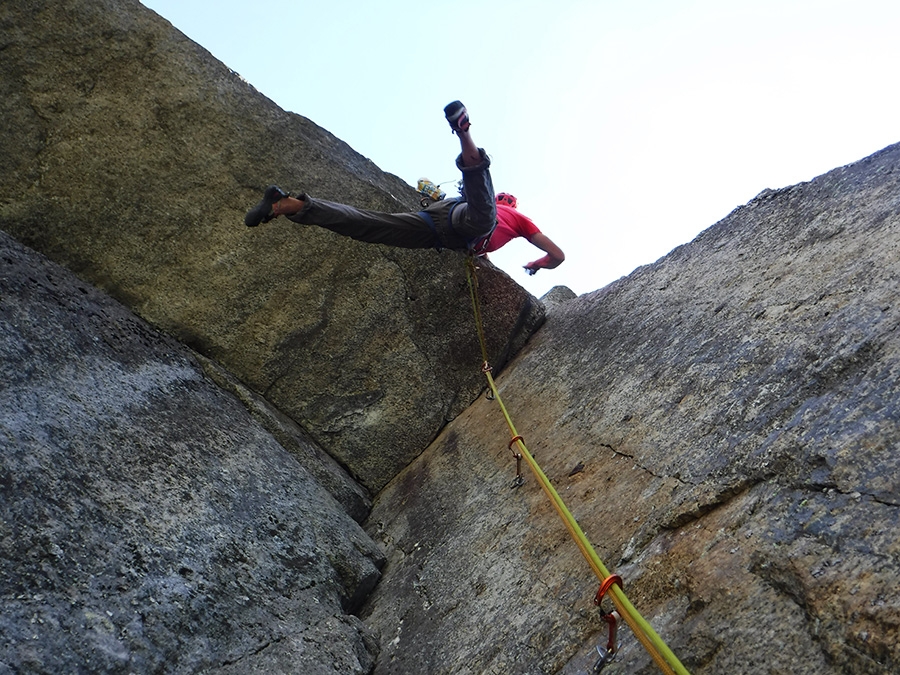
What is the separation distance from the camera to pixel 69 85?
437 cm

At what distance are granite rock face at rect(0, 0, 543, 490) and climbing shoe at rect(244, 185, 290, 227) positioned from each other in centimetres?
93

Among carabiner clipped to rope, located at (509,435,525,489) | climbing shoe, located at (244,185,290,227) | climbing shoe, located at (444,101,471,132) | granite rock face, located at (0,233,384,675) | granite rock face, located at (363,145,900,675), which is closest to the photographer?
granite rock face, located at (363,145,900,675)

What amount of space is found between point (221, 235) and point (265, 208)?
107cm

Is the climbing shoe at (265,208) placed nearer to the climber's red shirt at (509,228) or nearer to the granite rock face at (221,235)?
the granite rock face at (221,235)

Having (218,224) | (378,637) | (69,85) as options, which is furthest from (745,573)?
(69,85)

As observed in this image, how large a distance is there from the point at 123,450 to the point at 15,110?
2.60 m

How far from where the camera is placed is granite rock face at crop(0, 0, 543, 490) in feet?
14.3

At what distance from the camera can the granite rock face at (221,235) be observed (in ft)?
14.3

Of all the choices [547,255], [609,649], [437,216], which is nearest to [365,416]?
[437,216]

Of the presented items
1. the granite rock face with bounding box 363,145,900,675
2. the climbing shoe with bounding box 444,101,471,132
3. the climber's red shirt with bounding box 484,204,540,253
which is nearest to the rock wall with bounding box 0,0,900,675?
the granite rock face with bounding box 363,145,900,675

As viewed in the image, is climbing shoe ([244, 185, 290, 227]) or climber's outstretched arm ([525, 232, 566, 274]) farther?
climber's outstretched arm ([525, 232, 566, 274])

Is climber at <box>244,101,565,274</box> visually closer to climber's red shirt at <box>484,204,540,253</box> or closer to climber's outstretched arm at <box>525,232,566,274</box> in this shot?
climber's red shirt at <box>484,204,540,253</box>

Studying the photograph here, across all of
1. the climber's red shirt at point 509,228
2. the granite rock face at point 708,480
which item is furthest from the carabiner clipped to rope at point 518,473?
the climber's red shirt at point 509,228

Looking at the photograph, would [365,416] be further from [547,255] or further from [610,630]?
[610,630]
